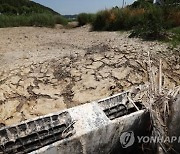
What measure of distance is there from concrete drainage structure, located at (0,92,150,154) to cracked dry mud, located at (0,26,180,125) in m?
0.90

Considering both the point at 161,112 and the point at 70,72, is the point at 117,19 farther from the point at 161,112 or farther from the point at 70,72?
the point at 161,112

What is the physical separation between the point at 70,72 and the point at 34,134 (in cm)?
185

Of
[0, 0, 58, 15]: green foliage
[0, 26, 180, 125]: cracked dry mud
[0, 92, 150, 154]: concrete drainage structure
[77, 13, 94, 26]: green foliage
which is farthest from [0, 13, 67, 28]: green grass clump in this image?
[0, 92, 150, 154]: concrete drainage structure

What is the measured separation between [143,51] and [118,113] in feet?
6.93

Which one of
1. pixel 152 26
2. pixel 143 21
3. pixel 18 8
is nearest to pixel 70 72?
pixel 152 26

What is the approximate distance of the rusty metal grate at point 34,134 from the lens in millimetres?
2355

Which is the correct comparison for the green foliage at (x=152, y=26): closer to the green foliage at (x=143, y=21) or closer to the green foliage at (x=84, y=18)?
the green foliage at (x=143, y=21)

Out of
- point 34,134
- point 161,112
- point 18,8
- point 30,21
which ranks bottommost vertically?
point 34,134

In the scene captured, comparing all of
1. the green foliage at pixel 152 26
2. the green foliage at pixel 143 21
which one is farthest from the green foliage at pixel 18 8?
the green foliage at pixel 152 26

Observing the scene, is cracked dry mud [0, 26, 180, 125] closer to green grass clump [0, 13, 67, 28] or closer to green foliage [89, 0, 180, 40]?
green foliage [89, 0, 180, 40]

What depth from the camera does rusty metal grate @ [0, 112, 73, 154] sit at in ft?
7.73

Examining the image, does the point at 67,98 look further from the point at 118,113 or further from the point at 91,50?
the point at 91,50

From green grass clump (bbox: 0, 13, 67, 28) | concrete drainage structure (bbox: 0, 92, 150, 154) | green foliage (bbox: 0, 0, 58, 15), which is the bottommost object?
concrete drainage structure (bbox: 0, 92, 150, 154)

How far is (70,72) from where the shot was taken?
4.20m
